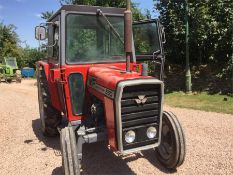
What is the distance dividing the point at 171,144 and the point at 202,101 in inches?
245

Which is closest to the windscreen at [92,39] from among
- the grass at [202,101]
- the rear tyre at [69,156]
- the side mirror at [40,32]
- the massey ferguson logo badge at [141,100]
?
the side mirror at [40,32]

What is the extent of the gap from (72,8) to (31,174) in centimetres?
272

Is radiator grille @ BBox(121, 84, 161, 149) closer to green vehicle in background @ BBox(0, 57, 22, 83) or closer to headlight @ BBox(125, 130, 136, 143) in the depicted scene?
headlight @ BBox(125, 130, 136, 143)

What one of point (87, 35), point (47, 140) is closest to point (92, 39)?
point (87, 35)

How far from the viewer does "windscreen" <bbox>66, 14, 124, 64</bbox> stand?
201 inches

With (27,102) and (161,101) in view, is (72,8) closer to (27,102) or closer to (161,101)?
(161,101)

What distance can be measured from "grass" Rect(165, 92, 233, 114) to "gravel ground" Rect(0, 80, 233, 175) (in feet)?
4.01

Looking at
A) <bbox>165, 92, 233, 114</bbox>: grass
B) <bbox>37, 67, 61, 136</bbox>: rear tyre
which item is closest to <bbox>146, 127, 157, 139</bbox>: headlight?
<bbox>37, 67, 61, 136</bbox>: rear tyre

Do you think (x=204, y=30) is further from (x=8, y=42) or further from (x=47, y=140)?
(x=8, y=42)

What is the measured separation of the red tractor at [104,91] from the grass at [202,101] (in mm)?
4157

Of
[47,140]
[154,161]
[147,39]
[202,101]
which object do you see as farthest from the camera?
[202,101]

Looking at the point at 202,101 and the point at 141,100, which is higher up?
the point at 141,100

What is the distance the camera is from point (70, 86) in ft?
16.7

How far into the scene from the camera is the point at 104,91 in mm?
4441
